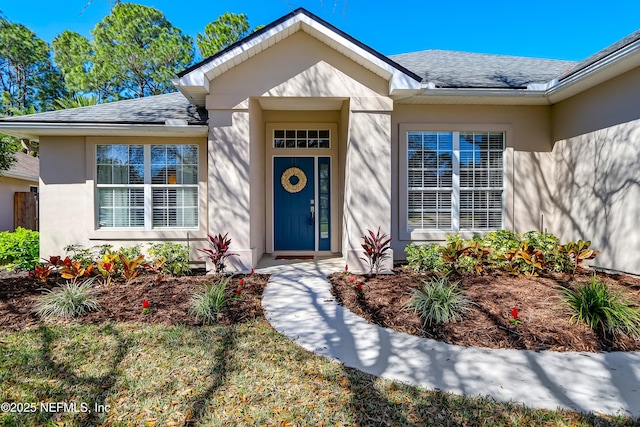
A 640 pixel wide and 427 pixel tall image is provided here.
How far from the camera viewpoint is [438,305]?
4.19m

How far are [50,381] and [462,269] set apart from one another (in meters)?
6.22

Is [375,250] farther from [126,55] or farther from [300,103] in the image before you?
[126,55]

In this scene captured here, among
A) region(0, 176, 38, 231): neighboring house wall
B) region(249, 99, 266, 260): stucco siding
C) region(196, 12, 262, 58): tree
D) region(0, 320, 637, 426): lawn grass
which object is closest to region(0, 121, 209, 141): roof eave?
region(249, 99, 266, 260): stucco siding

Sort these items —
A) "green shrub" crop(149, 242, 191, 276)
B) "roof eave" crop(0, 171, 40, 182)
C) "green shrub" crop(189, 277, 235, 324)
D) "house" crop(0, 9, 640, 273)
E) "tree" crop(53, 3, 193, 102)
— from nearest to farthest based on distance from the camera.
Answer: "green shrub" crop(189, 277, 235, 324) < "house" crop(0, 9, 640, 273) < "green shrub" crop(149, 242, 191, 276) < "roof eave" crop(0, 171, 40, 182) < "tree" crop(53, 3, 193, 102)

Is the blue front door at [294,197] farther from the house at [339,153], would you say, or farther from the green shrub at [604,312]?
the green shrub at [604,312]

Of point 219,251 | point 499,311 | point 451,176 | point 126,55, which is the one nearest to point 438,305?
point 499,311

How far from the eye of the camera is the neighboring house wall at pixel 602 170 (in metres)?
5.91

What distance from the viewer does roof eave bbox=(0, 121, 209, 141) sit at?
272 inches

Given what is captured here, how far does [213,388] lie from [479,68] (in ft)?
30.6

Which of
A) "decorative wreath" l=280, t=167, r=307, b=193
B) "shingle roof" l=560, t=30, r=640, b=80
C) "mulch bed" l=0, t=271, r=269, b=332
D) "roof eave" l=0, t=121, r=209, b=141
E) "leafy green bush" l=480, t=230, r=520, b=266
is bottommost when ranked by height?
"mulch bed" l=0, t=271, r=269, b=332

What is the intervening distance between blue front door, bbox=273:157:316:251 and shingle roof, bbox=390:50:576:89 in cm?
362

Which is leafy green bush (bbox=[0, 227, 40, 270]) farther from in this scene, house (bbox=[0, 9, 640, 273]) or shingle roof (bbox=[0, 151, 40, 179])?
shingle roof (bbox=[0, 151, 40, 179])

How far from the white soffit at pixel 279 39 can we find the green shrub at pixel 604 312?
4.32 meters

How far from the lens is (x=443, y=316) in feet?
13.5
